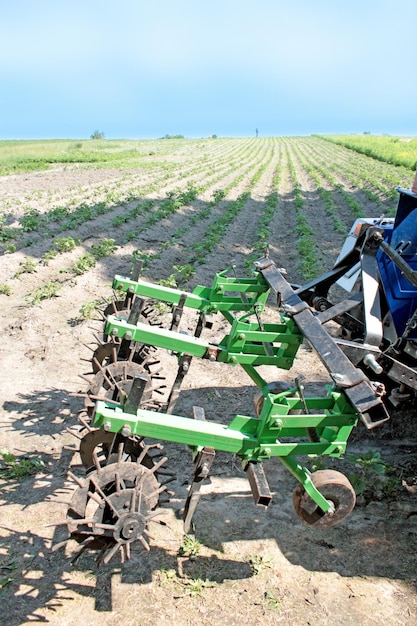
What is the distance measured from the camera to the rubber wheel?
288cm

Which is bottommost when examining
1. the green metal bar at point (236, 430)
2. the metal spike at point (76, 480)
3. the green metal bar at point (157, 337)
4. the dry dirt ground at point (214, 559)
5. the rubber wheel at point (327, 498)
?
the dry dirt ground at point (214, 559)

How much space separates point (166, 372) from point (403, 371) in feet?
9.08

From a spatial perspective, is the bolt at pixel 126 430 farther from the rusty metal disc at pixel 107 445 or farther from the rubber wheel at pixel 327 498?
the rubber wheel at pixel 327 498

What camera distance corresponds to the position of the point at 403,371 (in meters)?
3.54

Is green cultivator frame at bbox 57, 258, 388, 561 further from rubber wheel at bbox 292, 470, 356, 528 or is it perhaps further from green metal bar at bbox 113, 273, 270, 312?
green metal bar at bbox 113, 273, 270, 312

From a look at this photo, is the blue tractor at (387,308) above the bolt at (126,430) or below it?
above

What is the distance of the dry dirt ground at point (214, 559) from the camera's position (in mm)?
2932

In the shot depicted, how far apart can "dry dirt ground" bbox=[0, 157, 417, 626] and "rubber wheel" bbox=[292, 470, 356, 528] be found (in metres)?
0.52

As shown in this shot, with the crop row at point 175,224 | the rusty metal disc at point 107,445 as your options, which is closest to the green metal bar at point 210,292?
the rusty metal disc at point 107,445

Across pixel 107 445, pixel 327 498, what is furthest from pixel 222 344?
pixel 327 498

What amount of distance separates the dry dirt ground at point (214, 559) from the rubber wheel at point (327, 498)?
522 mm

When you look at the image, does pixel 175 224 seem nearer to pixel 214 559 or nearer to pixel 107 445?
pixel 107 445

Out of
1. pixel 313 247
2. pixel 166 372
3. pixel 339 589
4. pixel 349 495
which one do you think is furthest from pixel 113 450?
pixel 313 247

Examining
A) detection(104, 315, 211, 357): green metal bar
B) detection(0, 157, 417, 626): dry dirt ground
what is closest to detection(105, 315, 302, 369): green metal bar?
detection(104, 315, 211, 357): green metal bar
